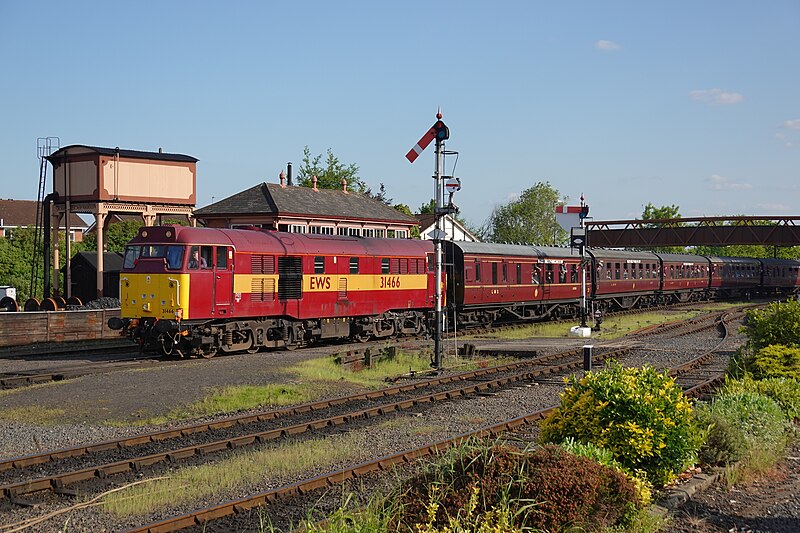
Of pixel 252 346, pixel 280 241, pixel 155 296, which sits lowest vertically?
pixel 252 346

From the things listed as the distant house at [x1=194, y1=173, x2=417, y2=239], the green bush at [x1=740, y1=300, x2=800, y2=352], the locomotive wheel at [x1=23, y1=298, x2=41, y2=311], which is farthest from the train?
the distant house at [x1=194, y1=173, x2=417, y2=239]

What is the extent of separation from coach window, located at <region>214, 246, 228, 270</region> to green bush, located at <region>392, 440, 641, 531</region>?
16732 mm

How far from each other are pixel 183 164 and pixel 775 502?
3444cm

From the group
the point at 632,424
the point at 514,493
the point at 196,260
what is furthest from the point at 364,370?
the point at 514,493

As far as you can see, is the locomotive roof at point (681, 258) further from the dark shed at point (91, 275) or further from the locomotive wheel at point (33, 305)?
the locomotive wheel at point (33, 305)

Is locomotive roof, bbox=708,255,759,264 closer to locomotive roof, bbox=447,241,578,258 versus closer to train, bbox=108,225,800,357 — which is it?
train, bbox=108,225,800,357

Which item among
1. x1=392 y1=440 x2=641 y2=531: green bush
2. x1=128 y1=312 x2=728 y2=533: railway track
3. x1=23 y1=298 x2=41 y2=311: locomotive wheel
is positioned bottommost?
x1=128 y1=312 x2=728 y2=533: railway track

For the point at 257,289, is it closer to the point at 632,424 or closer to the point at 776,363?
the point at 776,363

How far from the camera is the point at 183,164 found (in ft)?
129

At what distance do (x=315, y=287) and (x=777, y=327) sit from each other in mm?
14054

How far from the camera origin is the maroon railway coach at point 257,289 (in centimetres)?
2202

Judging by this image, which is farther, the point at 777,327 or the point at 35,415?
the point at 777,327

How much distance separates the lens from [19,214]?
→ 83.9 m

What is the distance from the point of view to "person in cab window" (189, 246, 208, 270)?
22.0 m
